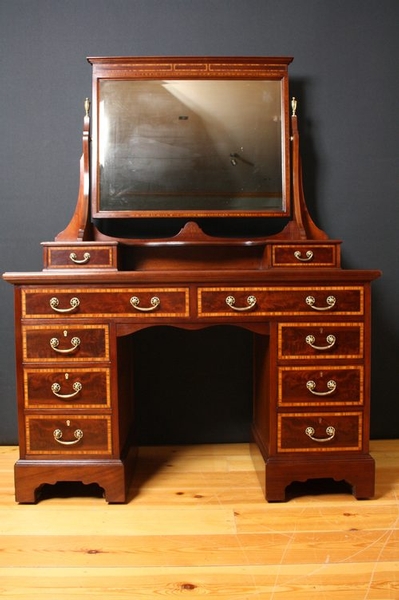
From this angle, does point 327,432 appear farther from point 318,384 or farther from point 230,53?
point 230,53

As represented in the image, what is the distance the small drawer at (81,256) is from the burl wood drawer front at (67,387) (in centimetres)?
40

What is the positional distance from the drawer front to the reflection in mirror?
35 centimetres

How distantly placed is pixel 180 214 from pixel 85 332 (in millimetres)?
718

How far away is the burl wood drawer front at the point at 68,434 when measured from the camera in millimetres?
1703

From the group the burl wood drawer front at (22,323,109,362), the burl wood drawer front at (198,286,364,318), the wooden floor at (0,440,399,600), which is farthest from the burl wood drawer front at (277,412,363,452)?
the burl wood drawer front at (22,323,109,362)

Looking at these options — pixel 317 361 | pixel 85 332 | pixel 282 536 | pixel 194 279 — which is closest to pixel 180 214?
pixel 194 279

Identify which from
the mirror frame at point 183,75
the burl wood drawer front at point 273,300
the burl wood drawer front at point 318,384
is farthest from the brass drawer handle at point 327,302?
the mirror frame at point 183,75

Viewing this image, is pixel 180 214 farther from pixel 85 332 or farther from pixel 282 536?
pixel 282 536

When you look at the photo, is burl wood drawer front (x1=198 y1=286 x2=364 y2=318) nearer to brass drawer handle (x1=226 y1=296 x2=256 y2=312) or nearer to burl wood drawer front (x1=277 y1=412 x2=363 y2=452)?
brass drawer handle (x1=226 y1=296 x2=256 y2=312)

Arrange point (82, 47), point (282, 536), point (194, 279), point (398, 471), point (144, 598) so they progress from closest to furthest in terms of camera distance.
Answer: point (144, 598)
point (282, 536)
point (194, 279)
point (398, 471)
point (82, 47)

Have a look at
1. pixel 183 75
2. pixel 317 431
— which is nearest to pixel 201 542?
pixel 317 431

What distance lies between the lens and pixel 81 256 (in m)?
1.78

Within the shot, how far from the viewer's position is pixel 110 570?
51.8 inches

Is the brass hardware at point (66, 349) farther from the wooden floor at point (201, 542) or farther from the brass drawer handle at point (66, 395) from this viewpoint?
the wooden floor at point (201, 542)
